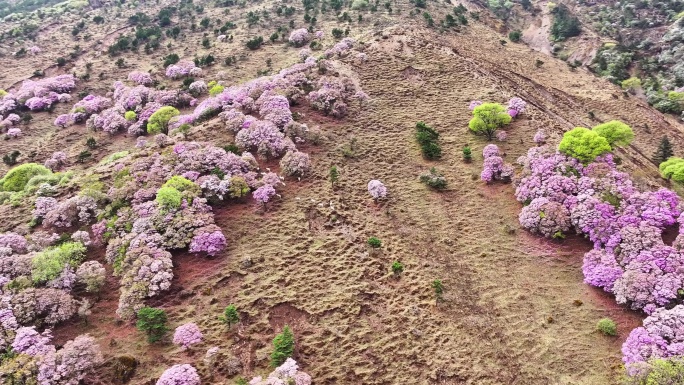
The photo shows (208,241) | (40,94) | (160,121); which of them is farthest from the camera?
(40,94)

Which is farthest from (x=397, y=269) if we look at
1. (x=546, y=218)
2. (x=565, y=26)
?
(x=565, y=26)

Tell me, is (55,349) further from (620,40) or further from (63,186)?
(620,40)

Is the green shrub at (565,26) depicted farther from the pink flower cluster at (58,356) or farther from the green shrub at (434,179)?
the pink flower cluster at (58,356)

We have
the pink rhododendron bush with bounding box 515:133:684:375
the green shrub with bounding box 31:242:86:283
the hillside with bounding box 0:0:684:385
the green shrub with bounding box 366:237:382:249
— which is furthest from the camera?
the green shrub with bounding box 366:237:382:249

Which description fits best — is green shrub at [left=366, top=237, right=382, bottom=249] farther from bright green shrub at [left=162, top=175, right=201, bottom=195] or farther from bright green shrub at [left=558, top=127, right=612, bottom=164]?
bright green shrub at [left=558, top=127, right=612, bottom=164]

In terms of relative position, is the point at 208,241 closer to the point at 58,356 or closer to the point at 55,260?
the point at 55,260

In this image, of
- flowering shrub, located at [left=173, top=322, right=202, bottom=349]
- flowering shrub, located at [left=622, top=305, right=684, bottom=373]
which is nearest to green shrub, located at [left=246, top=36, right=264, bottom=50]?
flowering shrub, located at [left=173, top=322, right=202, bottom=349]
